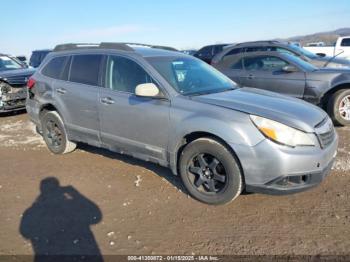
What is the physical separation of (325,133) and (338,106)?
3.56 metres

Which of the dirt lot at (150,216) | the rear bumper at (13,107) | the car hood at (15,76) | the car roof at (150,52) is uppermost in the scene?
the car roof at (150,52)

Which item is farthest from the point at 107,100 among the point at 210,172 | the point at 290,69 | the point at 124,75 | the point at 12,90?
the point at 12,90

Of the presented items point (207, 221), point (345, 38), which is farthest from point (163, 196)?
point (345, 38)

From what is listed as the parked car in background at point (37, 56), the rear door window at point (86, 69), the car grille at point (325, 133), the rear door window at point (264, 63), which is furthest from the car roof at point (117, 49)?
the parked car in background at point (37, 56)

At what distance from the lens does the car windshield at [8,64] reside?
1016 cm

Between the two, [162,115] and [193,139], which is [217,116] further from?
[162,115]

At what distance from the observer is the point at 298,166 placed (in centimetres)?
346

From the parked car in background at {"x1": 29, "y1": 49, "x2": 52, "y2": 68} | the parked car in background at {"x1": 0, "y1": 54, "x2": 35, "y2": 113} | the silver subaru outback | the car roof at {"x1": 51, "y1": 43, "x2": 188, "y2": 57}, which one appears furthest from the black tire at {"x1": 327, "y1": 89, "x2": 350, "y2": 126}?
the parked car in background at {"x1": 29, "y1": 49, "x2": 52, "y2": 68}

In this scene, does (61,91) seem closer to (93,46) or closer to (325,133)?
(93,46)

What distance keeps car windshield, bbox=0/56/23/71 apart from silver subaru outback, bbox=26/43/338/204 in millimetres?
5263

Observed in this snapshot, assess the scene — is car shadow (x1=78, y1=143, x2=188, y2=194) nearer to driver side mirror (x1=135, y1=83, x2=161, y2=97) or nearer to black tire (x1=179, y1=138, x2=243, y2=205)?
black tire (x1=179, y1=138, x2=243, y2=205)

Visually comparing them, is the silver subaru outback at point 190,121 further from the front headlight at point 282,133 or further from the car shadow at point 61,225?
the car shadow at point 61,225

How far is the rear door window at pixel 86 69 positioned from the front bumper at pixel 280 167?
8.11ft

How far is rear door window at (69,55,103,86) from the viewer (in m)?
5.04
